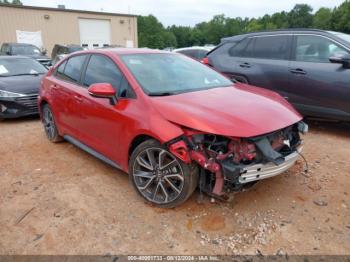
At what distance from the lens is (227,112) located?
2811 millimetres

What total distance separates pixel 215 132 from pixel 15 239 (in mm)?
Result: 1976

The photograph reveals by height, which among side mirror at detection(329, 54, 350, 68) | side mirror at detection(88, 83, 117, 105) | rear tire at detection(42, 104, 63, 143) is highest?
side mirror at detection(329, 54, 350, 68)

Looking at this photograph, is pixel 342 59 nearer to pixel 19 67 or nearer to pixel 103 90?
pixel 103 90

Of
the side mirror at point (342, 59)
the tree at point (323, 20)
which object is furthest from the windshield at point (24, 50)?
the tree at point (323, 20)

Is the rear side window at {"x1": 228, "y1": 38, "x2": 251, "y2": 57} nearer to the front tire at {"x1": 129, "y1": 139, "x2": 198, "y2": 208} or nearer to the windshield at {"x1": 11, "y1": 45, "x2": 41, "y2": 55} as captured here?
the front tire at {"x1": 129, "y1": 139, "x2": 198, "y2": 208}

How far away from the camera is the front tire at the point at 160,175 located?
281 cm

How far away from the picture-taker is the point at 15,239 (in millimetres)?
2660

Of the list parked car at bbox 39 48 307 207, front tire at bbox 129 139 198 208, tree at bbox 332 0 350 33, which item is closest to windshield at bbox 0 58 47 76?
parked car at bbox 39 48 307 207

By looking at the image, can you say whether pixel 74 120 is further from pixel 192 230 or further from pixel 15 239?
pixel 192 230

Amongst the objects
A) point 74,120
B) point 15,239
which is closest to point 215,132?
point 15,239

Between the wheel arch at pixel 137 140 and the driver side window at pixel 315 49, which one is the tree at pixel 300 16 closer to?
the driver side window at pixel 315 49

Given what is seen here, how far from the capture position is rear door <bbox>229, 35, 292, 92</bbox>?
17.4 feet

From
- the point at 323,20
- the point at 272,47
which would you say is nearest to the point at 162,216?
the point at 272,47

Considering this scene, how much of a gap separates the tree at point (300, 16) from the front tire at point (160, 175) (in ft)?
252
